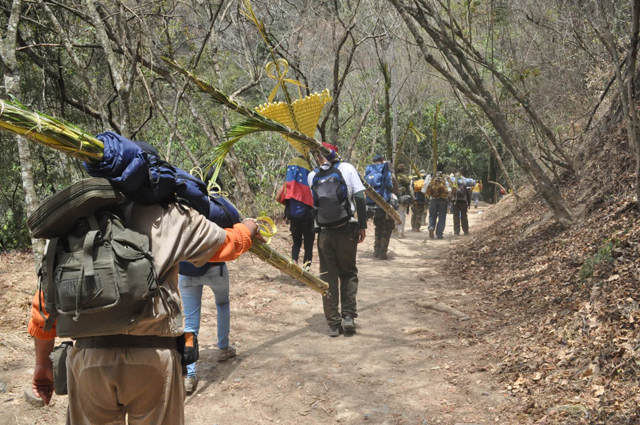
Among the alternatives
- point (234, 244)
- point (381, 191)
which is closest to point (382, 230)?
point (381, 191)

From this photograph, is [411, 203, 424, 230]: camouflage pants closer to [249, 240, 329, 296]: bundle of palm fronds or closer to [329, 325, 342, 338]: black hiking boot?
[329, 325, 342, 338]: black hiking boot

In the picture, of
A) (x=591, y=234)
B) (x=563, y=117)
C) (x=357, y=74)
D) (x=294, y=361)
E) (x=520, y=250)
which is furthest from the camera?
(x=357, y=74)

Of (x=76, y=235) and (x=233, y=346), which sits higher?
(x=76, y=235)

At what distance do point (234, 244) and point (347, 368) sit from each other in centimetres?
276

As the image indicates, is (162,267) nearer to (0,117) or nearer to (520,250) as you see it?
(0,117)

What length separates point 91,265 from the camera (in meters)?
2.21

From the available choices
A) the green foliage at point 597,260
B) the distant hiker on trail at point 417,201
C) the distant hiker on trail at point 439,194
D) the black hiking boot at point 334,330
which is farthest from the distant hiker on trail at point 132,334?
the distant hiker on trail at point 417,201

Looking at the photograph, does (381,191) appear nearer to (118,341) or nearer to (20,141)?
(20,141)

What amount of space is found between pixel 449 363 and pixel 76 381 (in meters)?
3.60

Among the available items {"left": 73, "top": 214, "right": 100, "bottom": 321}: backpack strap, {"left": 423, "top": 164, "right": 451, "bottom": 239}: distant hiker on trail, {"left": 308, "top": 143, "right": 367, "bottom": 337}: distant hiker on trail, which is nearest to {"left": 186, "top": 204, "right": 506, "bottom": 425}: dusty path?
{"left": 308, "top": 143, "right": 367, "bottom": 337}: distant hiker on trail

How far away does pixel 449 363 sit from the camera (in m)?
5.12

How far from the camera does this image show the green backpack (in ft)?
7.25

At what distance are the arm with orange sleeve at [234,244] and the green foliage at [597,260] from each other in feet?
13.1

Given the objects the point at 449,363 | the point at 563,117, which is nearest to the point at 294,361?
the point at 449,363
